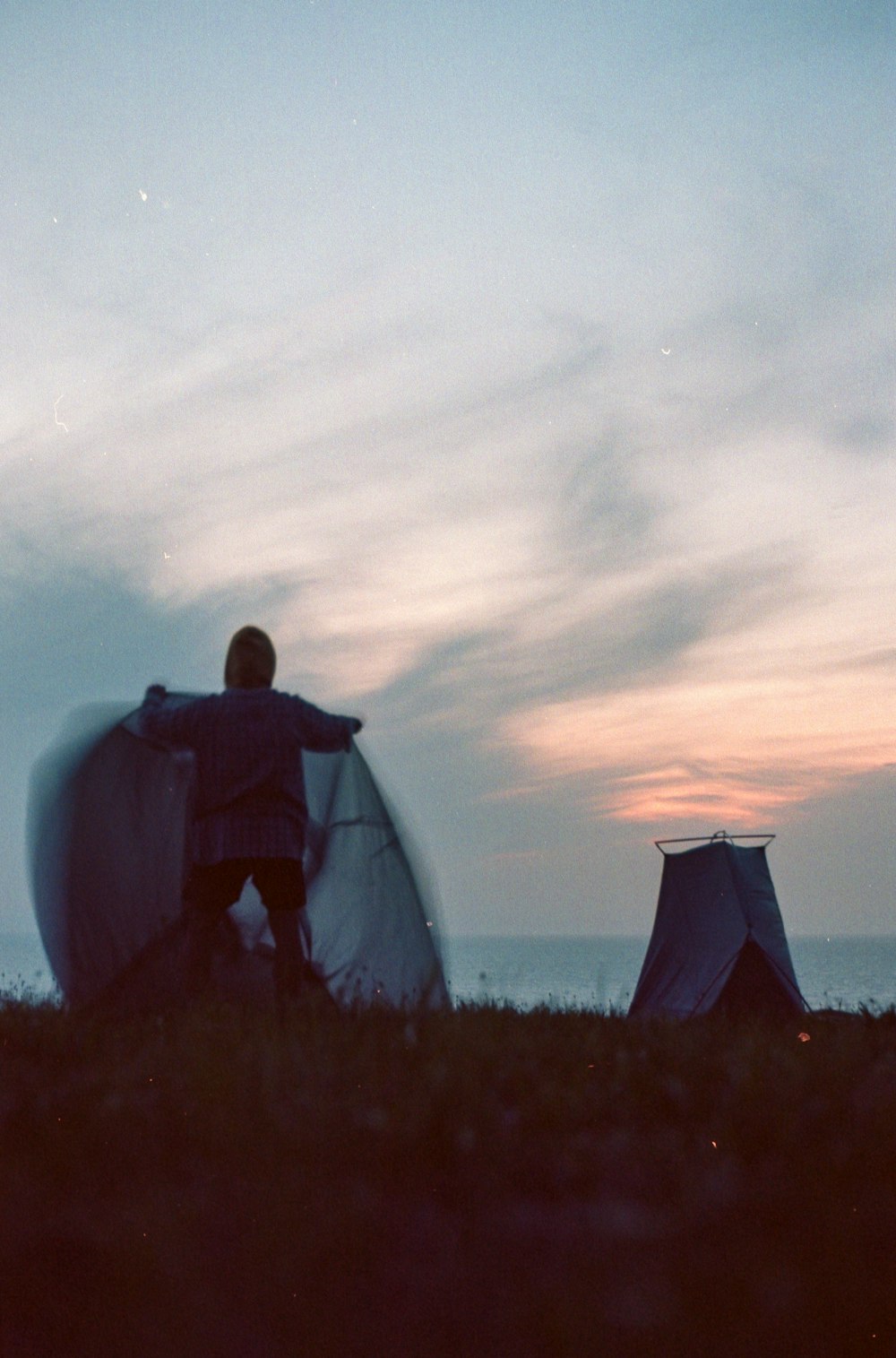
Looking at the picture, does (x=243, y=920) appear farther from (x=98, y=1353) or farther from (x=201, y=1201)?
(x=98, y=1353)

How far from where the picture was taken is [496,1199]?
9.07 ft

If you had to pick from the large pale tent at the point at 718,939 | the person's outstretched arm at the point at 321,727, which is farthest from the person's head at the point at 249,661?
the large pale tent at the point at 718,939

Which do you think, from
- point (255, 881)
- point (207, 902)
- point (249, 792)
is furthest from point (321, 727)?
point (207, 902)

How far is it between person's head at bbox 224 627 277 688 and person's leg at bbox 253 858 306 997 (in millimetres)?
979

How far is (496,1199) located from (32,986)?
16.2 feet

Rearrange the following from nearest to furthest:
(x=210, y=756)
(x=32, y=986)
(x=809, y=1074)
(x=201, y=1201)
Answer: (x=201, y=1201) → (x=809, y=1074) → (x=210, y=756) → (x=32, y=986)

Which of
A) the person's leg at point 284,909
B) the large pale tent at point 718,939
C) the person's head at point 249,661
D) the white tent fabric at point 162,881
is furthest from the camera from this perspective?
the large pale tent at point 718,939

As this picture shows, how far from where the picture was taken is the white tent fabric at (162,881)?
6.83 metres

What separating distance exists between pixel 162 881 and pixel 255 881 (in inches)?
54.2

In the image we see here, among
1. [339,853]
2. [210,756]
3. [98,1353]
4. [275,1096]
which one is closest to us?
[98,1353]

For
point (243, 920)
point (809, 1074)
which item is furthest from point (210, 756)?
point (809, 1074)

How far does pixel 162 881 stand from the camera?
7.05 m

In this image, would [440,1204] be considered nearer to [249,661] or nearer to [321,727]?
[321,727]

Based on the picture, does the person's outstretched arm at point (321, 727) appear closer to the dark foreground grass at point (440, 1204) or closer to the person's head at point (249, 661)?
the person's head at point (249, 661)
